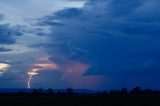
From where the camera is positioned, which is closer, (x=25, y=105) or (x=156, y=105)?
(x=25, y=105)

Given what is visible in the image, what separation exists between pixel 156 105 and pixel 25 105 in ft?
80.4

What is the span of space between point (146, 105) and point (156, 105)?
1920mm

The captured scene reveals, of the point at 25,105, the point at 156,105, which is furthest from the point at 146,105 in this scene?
the point at 25,105

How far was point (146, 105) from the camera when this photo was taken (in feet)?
282

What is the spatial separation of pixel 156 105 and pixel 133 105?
173 inches

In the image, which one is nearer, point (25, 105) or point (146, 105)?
point (25, 105)

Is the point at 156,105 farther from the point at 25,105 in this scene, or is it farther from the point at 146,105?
the point at 25,105

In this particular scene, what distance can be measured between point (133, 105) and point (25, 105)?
2124 centimetres

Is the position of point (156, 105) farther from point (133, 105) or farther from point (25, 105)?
point (25, 105)

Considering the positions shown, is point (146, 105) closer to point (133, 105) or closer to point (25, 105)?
point (133, 105)

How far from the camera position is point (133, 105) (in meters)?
86.6

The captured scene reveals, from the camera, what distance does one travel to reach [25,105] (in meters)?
78.0

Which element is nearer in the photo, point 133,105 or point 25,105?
point 25,105

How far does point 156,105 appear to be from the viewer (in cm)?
8500
